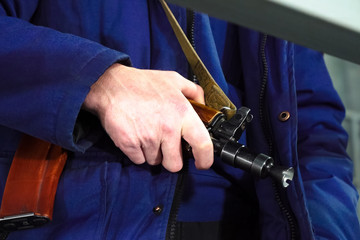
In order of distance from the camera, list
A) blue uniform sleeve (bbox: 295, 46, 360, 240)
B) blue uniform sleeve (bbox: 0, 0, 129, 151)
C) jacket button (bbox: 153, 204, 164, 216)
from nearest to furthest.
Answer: blue uniform sleeve (bbox: 0, 0, 129, 151) → jacket button (bbox: 153, 204, 164, 216) → blue uniform sleeve (bbox: 295, 46, 360, 240)

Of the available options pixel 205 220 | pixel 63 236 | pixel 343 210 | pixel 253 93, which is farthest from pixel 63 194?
pixel 343 210

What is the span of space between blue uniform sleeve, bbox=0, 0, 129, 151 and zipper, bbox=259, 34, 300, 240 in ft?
1.23

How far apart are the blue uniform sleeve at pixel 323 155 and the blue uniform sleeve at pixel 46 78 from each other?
1.89ft

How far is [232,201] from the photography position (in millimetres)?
800

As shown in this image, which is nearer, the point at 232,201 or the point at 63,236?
the point at 63,236

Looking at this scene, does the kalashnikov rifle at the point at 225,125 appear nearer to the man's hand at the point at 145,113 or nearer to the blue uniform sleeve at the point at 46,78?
the man's hand at the point at 145,113

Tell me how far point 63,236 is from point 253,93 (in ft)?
1.74

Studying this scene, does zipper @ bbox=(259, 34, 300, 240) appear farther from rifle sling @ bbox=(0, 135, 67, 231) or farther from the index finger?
rifle sling @ bbox=(0, 135, 67, 231)

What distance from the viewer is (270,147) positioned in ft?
2.45

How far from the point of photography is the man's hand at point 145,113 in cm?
54

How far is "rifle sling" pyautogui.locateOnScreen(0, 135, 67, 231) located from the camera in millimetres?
564

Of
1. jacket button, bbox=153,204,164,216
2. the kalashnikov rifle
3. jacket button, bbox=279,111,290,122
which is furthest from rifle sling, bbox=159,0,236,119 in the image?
jacket button, bbox=153,204,164,216

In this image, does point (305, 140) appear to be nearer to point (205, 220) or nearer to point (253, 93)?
point (253, 93)

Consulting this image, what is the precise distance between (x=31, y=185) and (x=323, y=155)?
2.34 feet
